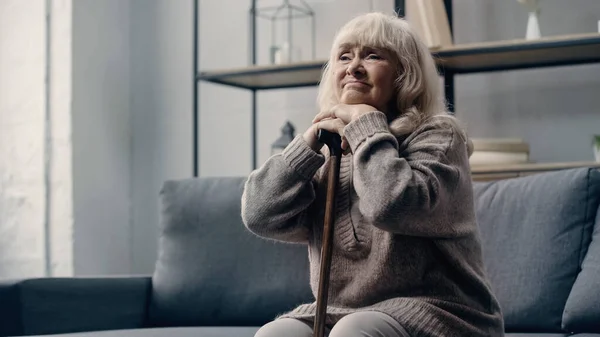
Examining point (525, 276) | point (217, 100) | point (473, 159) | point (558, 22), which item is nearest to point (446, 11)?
point (558, 22)

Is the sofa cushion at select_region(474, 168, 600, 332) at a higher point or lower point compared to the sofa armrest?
higher

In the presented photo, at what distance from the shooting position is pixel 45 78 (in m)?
3.34

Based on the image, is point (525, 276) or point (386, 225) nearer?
point (386, 225)

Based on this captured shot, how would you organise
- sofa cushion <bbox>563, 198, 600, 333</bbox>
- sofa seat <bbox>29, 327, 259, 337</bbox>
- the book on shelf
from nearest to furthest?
sofa cushion <bbox>563, 198, 600, 333</bbox>
sofa seat <bbox>29, 327, 259, 337</bbox>
the book on shelf

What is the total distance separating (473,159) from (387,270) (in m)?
1.19

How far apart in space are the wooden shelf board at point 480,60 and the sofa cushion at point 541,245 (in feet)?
2.00

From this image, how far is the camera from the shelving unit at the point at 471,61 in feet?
8.74

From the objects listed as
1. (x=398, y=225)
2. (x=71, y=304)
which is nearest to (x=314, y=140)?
(x=398, y=225)

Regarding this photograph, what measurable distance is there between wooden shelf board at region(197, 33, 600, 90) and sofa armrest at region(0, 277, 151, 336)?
84 cm

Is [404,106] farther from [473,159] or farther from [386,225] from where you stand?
[473,159]

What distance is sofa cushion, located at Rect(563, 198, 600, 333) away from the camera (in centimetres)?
196

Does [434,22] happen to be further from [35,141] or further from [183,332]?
[35,141]

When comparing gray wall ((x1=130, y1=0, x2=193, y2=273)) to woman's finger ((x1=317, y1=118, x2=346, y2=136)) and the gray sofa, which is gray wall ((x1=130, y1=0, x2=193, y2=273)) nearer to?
the gray sofa

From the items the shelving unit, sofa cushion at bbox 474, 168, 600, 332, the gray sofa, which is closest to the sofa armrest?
the gray sofa
